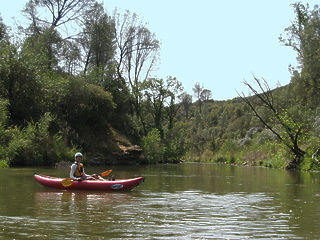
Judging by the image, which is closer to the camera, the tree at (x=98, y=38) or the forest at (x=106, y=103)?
the forest at (x=106, y=103)

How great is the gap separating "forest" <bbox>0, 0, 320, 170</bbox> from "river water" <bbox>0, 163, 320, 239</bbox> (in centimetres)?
1339

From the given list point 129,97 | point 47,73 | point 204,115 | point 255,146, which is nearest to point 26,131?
point 47,73

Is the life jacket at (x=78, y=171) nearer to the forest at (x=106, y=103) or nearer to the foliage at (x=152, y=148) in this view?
the forest at (x=106, y=103)

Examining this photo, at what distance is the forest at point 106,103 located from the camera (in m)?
28.6

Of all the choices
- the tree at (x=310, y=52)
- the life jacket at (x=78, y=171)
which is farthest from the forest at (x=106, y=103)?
the life jacket at (x=78, y=171)

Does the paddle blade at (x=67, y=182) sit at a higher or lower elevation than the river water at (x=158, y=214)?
higher

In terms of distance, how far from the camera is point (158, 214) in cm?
957

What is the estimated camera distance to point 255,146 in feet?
128

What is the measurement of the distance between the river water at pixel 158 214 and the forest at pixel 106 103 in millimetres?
13390

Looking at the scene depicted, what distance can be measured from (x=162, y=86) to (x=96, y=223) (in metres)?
40.6

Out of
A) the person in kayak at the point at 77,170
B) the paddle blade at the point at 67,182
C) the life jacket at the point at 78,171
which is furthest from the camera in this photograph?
the life jacket at the point at 78,171

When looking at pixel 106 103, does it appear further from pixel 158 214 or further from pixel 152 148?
pixel 158 214

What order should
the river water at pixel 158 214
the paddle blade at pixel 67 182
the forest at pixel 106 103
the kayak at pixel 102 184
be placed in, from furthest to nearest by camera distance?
the forest at pixel 106 103 < the paddle blade at pixel 67 182 < the kayak at pixel 102 184 < the river water at pixel 158 214

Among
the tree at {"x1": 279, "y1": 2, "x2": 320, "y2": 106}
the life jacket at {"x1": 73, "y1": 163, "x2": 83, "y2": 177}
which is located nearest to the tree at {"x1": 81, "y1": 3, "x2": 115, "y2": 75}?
the tree at {"x1": 279, "y1": 2, "x2": 320, "y2": 106}
